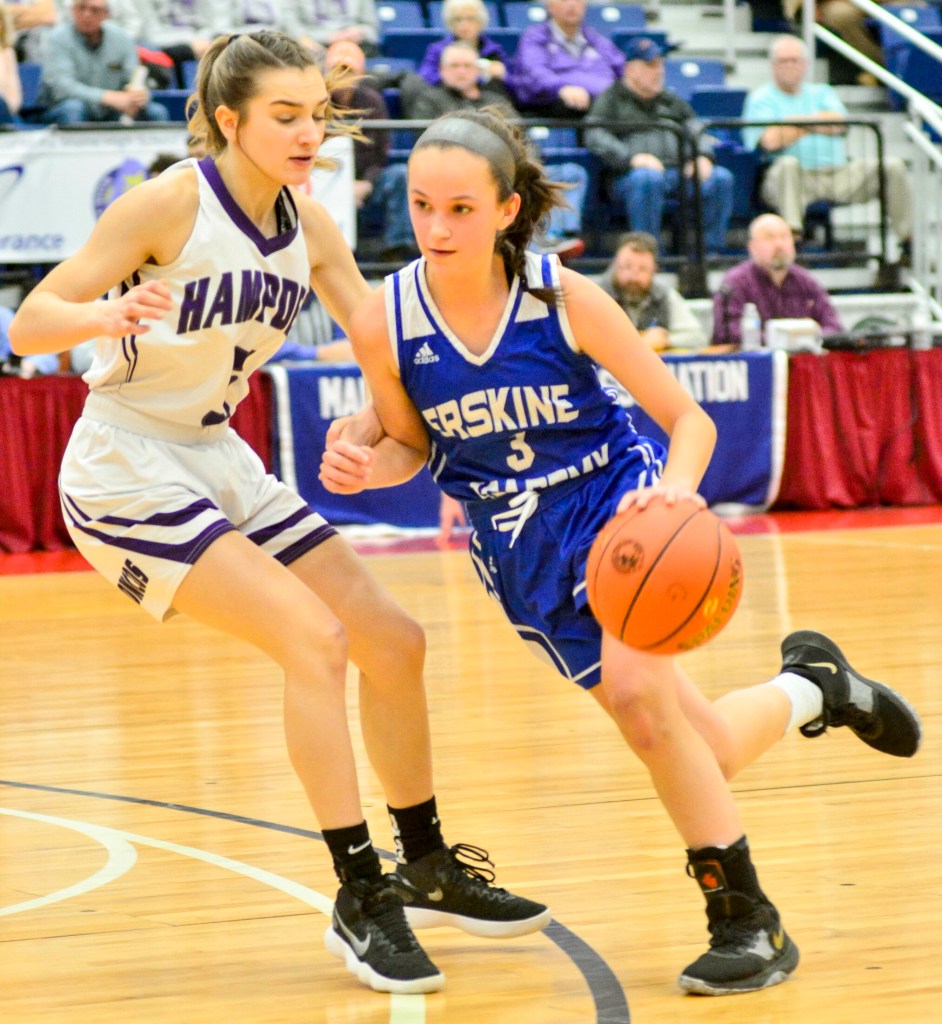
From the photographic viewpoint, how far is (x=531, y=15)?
1257 cm

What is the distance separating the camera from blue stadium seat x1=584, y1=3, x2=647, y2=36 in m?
13.0

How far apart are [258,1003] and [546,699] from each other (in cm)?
259

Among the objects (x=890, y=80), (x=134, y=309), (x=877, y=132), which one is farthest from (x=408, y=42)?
(x=134, y=309)

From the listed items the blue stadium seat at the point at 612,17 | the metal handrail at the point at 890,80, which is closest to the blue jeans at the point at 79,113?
the blue stadium seat at the point at 612,17

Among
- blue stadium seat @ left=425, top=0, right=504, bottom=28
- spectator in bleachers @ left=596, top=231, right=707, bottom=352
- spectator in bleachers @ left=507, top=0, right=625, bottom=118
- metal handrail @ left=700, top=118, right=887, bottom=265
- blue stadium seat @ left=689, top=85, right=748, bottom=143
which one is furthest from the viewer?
blue stadium seat @ left=425, top=0, right=504, bottom=28

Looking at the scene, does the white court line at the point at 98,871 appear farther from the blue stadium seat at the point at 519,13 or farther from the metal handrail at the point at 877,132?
the blue stadium seat at the point at 519,13

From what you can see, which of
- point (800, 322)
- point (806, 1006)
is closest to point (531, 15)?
point (800, 322)

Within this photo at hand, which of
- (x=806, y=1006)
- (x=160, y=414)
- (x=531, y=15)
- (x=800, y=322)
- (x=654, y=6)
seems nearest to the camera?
(x=806, y=1006)

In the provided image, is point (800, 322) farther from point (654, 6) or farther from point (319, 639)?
point (319, 639)

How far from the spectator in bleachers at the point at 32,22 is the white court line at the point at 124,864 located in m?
7.66

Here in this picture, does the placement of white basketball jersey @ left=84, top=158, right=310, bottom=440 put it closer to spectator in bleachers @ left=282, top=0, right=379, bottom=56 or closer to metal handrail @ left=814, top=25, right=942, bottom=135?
spectator in bleachers @ left=282, top=0, right=379, bottom=56

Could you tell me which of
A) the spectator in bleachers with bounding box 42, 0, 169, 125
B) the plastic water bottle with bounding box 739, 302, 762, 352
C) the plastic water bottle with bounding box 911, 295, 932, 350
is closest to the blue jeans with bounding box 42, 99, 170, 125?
the spectator in bleachers with bounding box 42, 0, 169, 125

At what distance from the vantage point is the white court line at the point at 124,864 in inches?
128

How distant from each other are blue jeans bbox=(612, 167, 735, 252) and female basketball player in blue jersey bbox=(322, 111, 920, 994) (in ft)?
26.0
